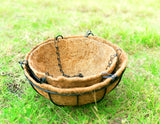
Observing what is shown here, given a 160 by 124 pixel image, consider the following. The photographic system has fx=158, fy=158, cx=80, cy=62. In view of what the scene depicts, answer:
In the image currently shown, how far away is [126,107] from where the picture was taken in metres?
1.57

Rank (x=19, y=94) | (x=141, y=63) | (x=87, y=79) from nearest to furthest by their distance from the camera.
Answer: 1. (x=87, y=79)
2. (x=19, y=94)
3. (x=141, y=63)

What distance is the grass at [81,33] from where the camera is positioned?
1.49m

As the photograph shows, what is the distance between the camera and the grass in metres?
1.49

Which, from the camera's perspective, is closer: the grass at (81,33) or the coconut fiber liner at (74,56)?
the grass at (81,33)

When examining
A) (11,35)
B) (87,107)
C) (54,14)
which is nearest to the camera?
(87,107)

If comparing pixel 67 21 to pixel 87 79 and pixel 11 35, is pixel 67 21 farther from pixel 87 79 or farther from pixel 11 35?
pixel 87 79

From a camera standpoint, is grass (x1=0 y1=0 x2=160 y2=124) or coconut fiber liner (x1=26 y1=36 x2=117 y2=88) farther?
coconut fiber liner (x1=26 y1=36 x2=117 y2=88)

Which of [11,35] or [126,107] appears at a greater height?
[11,35]

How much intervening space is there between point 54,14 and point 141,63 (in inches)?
94.8

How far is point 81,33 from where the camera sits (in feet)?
9.45

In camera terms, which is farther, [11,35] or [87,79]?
[11,35]

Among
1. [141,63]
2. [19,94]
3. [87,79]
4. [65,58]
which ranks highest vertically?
[87,79]

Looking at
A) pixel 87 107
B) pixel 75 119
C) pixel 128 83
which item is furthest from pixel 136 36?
pixel 75 119

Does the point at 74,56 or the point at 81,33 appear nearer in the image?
the point at 74,56
